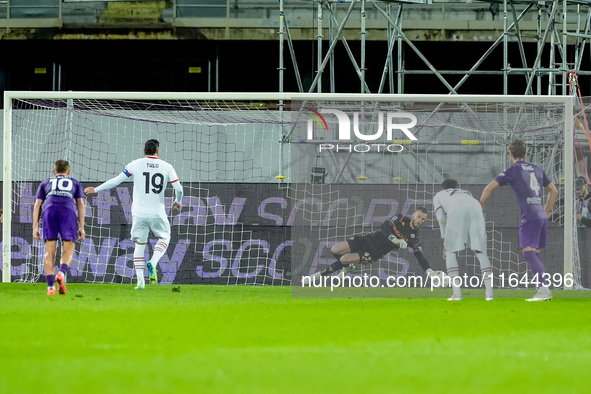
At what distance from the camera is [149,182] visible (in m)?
12.9

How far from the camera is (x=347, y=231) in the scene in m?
11.4

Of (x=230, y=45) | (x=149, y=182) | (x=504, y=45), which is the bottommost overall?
(x=149, y=182)

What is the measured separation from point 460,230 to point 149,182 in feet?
13.7

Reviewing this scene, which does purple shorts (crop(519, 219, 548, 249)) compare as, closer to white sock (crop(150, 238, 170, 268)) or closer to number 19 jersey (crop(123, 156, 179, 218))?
number 19 jersey (crop(123, 156, 179, 218))

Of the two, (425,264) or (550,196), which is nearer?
(550,196)

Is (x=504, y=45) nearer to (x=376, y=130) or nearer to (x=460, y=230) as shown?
(x=376, y=130)

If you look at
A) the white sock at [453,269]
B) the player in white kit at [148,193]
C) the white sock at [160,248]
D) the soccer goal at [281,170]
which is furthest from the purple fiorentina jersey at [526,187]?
the white sock at [160,248]

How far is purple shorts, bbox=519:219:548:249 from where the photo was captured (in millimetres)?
10820

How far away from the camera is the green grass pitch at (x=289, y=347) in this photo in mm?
4523

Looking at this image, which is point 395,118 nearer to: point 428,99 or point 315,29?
point 428,99

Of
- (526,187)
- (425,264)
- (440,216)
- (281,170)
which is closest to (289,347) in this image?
(440,216)

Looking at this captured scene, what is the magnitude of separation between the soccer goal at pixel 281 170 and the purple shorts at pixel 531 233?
0.27 metres

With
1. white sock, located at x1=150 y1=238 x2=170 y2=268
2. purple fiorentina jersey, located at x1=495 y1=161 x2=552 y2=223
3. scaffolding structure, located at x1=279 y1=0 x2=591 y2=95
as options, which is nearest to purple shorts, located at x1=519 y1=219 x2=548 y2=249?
purple fiorentina jersey, located at x1=495 y1=161 x2=552 y2=223

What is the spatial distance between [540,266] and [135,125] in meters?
8.01
